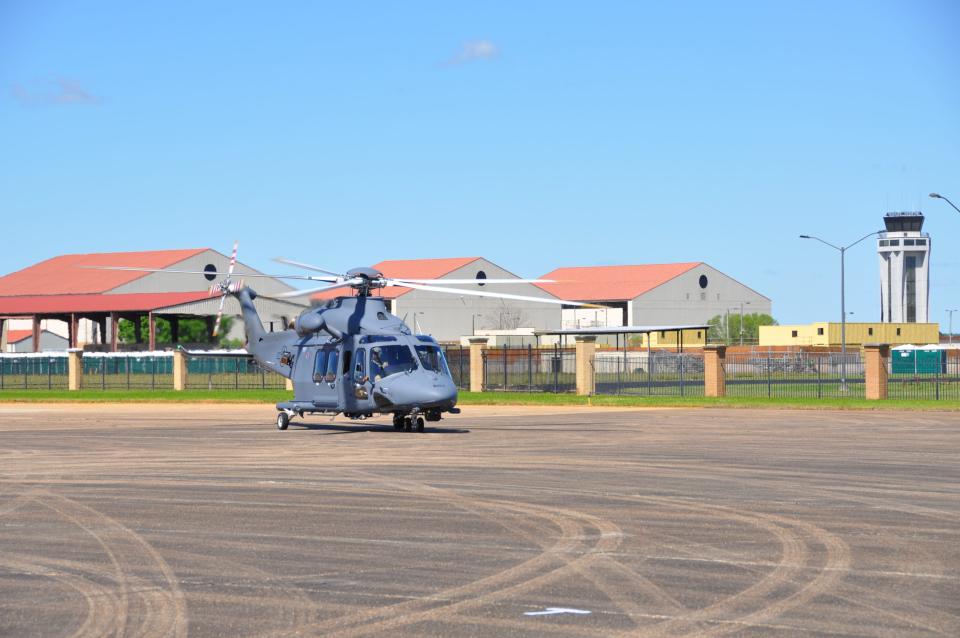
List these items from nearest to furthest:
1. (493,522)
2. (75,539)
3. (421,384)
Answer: (75,539), (493,522), (421,384)

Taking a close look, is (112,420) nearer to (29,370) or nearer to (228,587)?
(228,587)

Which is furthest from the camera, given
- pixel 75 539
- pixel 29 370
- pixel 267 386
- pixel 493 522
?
pixel 29 370

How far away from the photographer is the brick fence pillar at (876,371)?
5041cm

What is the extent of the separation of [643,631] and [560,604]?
1107mm

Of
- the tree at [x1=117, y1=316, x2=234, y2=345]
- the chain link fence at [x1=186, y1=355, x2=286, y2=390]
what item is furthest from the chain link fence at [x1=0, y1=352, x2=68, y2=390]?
the tree at [x1=117, y1=316, x2=234, y2=345]

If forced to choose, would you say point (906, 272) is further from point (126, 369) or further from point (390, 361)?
point (390, 361)

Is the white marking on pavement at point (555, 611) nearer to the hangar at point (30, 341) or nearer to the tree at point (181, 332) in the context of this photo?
the tree at point (181, 332)

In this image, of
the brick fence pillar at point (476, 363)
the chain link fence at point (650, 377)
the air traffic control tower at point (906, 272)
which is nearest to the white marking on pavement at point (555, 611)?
the chain link fence at point (650, 377)

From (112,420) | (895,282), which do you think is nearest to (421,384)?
(112,420)

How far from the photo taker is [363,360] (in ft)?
105

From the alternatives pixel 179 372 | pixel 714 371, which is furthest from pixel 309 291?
pixel 179 372

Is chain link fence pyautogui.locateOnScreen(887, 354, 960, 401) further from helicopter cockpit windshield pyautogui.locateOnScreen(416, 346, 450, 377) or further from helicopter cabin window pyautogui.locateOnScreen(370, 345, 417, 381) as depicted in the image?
helicopter cabin window pyautogui.locateOnScreen(370, 345, 417, 381)

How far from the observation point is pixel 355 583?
1083 cm

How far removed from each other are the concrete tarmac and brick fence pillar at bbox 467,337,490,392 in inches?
1299
